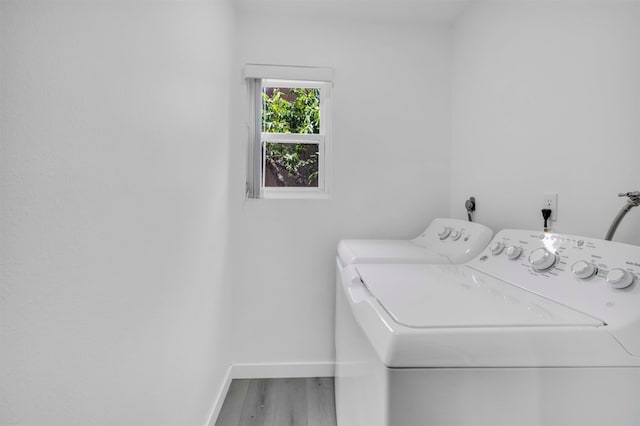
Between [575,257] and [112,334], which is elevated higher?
[575,257]

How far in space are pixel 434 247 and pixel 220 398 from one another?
4.67 feet

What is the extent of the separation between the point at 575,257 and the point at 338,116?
59.2 inches

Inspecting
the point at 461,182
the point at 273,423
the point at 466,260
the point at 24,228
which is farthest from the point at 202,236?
the point at 461,182

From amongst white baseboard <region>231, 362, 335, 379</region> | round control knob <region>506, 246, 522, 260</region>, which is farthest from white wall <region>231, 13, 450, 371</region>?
round control knob <region>506, 246, 522, 260</region>

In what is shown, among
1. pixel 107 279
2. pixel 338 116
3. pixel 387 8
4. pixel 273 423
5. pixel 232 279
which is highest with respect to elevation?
pixel 387 8

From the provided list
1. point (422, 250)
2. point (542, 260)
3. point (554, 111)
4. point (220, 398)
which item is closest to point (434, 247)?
point (422, 250)

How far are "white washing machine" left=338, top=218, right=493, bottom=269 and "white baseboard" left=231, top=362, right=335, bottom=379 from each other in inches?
32.7

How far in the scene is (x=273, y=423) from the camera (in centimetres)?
162

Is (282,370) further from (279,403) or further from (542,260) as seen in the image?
(542,260)

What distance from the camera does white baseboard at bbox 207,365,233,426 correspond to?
157 centimetres

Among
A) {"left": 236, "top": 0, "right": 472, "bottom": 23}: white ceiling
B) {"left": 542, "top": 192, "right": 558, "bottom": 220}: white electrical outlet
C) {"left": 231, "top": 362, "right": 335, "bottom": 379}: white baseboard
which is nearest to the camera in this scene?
{"left": 542, "top": 192, "right": 558, "bottom": 220}: white electrical outlet

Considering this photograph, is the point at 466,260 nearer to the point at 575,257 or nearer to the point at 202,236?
the point at 575,257

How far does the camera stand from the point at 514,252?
1148 millimetres

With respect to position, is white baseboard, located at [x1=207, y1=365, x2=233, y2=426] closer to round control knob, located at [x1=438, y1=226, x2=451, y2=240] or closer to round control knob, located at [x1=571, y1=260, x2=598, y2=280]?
round control knob, located at [x1=438, y1=226, x2=451, y2=240]
